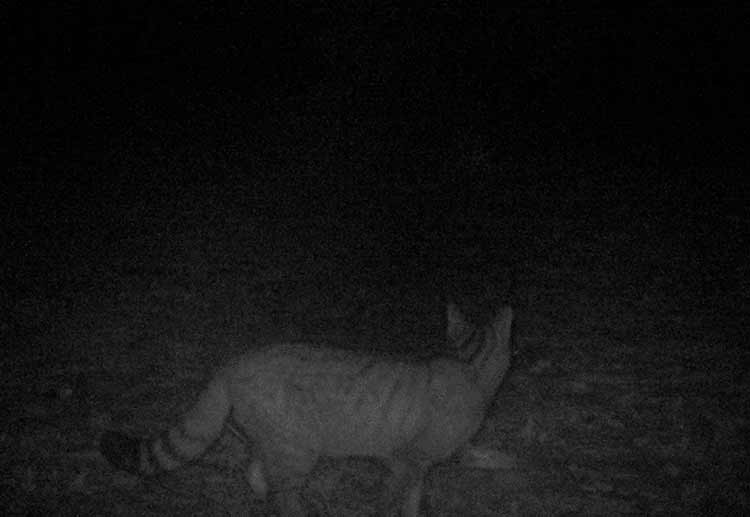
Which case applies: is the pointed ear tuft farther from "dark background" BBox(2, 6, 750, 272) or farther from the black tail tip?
"dark background" BBox(2, 6, 750, 272)

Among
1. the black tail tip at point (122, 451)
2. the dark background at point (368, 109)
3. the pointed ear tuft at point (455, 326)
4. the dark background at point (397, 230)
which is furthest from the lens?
the dark background at point (368, 109)

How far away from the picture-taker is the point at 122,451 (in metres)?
3.79

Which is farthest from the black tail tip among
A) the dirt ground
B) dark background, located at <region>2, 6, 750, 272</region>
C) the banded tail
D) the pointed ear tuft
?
dark background, located at <region>2, 6, 750, 272</region>

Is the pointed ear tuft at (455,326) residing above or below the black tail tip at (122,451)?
above

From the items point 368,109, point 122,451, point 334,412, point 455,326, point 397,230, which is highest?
point 368,109

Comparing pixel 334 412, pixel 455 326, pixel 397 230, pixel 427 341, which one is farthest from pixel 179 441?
pixel 397 230

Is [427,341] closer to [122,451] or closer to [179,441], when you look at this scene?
[179,441]

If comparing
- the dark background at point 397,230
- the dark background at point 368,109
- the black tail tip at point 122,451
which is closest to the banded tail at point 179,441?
the black tail tip at point 122,451

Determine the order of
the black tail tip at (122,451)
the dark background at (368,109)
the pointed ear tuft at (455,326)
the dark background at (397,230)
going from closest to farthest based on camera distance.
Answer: the black tail tip at (122,451), the pointed ear tuft at (455,326), the dark background at (397,230), the dark background at (368,109)

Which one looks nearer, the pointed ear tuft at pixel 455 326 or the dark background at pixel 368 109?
the pointed ear tuft at pixel 455 326

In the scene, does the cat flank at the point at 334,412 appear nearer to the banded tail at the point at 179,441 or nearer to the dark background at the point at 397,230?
the banded tail at the point at 179,441

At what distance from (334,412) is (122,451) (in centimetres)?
120

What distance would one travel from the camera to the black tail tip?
3779 millimetres

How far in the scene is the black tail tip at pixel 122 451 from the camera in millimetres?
3779
